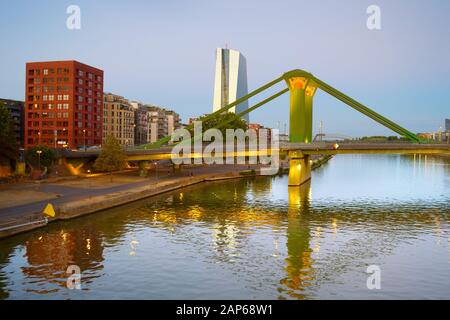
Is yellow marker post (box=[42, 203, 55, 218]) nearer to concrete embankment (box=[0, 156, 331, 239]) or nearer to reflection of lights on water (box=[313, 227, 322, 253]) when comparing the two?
concrete embankment (box=[0, 156, 331, 239])

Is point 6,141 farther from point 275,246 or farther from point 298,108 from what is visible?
point 298,108

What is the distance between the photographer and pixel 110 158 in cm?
8112

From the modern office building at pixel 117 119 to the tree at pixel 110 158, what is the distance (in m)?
82.6

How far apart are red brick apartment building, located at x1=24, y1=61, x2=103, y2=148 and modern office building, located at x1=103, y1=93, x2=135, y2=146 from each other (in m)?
34.2

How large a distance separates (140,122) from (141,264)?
166448 mm

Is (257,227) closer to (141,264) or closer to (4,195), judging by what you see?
(141,264)

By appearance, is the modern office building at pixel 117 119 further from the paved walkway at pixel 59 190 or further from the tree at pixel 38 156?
the tree at pixel 38 156

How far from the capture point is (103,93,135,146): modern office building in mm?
165375

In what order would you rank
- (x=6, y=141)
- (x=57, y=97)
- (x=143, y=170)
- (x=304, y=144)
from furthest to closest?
1. (x=57, y=97)
2. (x=143, y=170)
3. (x=304, y=144)
4. (x=6, y=141)

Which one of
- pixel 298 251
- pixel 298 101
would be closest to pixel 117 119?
pixel 298 101

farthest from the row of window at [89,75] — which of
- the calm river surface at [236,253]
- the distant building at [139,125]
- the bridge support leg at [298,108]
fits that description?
the calm river surface at [236,253]

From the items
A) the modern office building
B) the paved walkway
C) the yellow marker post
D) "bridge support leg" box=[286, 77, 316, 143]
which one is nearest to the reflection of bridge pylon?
the yellow marker post

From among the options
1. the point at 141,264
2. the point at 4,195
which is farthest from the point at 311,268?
the point at 4,195

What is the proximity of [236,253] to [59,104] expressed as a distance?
335ft
